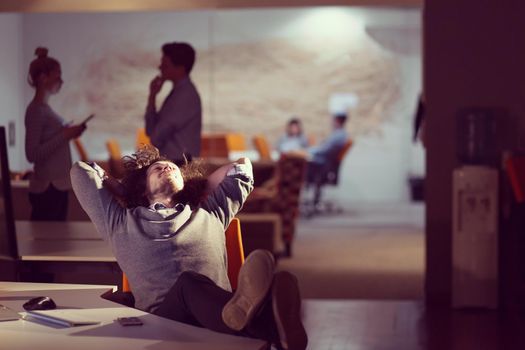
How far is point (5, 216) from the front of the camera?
393 centimetres

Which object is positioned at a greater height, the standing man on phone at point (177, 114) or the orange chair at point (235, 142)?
the standing man on phone at point (177, 114)

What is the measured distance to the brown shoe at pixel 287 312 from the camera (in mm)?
2887

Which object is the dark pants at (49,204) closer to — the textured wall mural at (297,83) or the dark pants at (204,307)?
the dark pants at (204,307)

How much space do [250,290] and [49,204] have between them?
373 centimetres

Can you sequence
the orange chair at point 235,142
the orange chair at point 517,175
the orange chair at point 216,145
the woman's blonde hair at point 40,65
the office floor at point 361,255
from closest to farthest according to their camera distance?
the orange chair at point 517,175 < the woman's blonde hair at point 40,65 < the office floor at point 361,255 < the orange chair at point 216,145 < the orange chair at point 235,142

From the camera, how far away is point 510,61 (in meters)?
7.14

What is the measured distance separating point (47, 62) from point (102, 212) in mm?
3470

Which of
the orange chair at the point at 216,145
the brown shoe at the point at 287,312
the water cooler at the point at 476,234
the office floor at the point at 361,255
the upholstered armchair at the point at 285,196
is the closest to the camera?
the brown shoe at the point at 287,312

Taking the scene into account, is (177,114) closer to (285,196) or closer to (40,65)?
(40,65)

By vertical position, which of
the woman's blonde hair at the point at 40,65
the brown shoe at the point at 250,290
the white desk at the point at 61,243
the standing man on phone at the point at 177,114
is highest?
the woman's blonde hair at the point at 40,65

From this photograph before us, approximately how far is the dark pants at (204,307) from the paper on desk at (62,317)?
382mm

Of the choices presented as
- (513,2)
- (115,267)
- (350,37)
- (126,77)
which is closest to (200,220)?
(115,267)

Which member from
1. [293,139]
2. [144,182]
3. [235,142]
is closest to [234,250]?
[144,182]

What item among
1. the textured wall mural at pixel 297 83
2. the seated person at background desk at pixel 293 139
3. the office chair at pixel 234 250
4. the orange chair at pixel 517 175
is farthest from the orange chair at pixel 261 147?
the office chair at pixel 234 250
